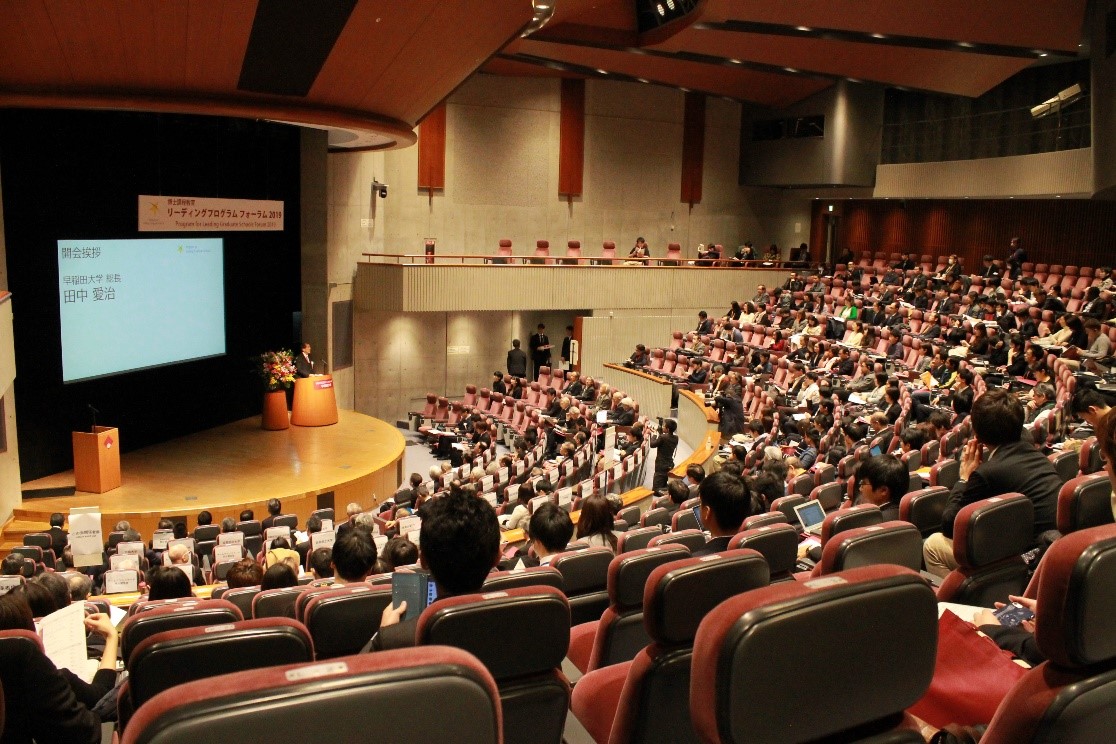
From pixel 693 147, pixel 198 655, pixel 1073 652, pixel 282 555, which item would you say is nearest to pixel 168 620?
pixel 198 655

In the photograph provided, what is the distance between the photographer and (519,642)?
2.10 meters

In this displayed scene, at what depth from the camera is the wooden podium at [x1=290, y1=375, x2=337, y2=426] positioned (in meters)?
15.5

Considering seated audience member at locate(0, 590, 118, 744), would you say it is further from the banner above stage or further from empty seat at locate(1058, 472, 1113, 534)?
the banner above stage

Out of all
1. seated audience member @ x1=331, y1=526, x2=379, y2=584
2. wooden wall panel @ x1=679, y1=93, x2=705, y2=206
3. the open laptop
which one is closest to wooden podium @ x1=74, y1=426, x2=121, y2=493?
seated audience member @ x1=331, y1=526, x2=379, y2=584

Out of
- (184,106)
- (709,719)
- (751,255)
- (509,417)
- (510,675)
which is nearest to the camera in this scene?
(709,719)

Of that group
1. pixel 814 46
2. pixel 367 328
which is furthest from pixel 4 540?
pixel 814 46

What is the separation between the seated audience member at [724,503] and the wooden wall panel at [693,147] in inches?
837

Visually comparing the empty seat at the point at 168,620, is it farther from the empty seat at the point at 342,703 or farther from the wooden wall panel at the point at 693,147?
the wooden wall panel at the point at 693,147

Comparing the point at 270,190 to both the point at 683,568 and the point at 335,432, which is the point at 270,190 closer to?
the point at 335,432

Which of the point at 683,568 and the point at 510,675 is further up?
the point at 683,568

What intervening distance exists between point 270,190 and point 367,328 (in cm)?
454

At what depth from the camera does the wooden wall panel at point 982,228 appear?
18.9m

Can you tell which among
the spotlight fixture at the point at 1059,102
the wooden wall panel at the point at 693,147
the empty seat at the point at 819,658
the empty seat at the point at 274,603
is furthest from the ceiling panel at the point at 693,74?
the empty seat at the point at 819,658

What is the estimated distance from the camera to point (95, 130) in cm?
1172
